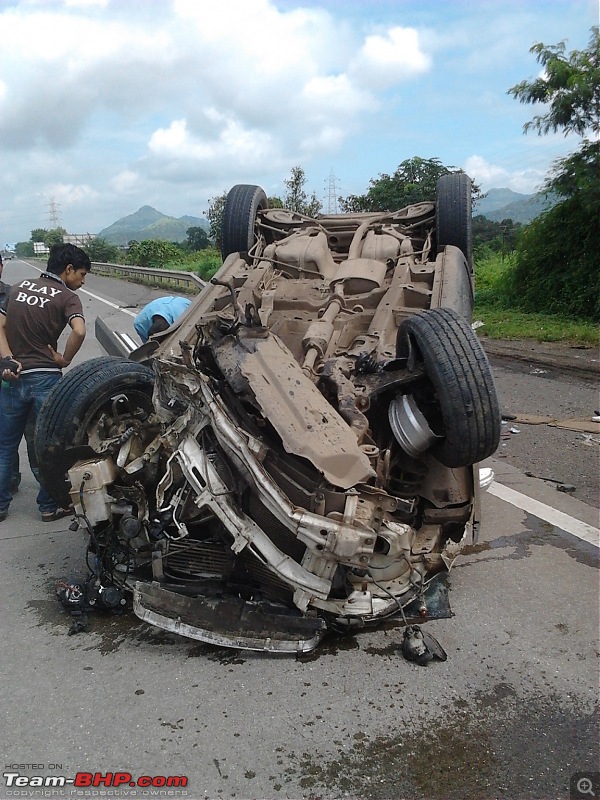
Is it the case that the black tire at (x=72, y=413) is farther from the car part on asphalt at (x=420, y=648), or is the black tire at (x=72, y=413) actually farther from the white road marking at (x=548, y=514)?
the white road marking at (x=548, y=514)

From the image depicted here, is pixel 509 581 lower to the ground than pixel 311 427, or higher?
lower

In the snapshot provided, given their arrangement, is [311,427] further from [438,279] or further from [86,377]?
[438,279]

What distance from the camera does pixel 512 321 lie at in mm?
12984

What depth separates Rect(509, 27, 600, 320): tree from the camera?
1300cm

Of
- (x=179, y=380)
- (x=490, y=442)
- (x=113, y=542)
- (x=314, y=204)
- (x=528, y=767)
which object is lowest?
(x=528, y=767)

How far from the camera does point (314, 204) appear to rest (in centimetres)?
2873

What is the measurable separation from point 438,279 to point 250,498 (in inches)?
91.9

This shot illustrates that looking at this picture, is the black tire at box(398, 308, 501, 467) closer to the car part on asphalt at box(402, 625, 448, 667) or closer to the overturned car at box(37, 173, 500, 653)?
the overturned car at box(37, 173, 500, 653)

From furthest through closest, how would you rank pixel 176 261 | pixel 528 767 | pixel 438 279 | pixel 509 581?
pixel 176 261 → pixel 438 279 → pixel 509 581 → pixel 528 767

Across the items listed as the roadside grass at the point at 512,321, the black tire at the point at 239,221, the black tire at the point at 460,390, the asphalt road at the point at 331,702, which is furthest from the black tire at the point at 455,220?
the roadside grass at the point at 512,321

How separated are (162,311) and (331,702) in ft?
11.6

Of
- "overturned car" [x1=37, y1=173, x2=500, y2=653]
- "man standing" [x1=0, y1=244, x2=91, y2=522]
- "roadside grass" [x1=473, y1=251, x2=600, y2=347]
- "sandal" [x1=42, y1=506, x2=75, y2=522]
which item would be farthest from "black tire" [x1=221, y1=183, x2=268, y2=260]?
"roadside grass" [x1=473, y1=251, x2=600, y2=347]

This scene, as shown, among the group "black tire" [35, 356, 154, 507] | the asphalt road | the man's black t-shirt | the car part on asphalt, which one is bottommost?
the asphalt road

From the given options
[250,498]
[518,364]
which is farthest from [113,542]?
[518,364]
